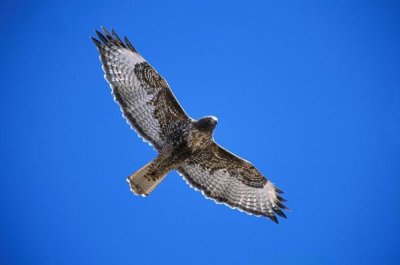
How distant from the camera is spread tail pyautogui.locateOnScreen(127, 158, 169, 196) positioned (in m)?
7.52

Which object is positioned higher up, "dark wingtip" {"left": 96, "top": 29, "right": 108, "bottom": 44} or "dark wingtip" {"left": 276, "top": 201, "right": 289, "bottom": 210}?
"dark wingtip" {"left": 276, "top": 201, "right": 289, "bottom": 210}

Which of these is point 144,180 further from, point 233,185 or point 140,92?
point 233,185

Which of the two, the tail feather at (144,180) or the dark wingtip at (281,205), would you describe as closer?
the tail feather at (144,180)

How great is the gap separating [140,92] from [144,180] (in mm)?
1561

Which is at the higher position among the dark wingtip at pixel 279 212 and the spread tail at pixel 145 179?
the dark wingtip at pixel 279 212

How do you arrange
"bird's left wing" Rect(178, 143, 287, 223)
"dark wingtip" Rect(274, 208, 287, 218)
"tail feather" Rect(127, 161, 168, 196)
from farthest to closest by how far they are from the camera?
"dark wingtip" Rect(274, 208, 287, 218) < "bird's left wing" Rect(178, 143, 287, 223) < "tail feather" Rect(127, 161, 168, 196)

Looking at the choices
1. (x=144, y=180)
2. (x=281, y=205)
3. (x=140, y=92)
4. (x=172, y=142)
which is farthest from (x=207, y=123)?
(x=281, y=205)

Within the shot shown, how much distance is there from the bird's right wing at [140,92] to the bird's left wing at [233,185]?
85 cm

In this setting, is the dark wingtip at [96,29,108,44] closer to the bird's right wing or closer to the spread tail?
the bird's right wing

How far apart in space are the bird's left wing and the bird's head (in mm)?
802

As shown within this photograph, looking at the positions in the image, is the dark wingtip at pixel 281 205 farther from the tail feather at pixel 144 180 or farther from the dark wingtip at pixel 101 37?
the dark wingtip at pixel 101 37

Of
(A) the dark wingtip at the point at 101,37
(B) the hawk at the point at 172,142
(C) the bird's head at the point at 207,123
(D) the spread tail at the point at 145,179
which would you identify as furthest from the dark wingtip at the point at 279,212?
(A) the dark wingtip at the point at 101,37

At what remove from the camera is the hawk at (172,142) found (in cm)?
763

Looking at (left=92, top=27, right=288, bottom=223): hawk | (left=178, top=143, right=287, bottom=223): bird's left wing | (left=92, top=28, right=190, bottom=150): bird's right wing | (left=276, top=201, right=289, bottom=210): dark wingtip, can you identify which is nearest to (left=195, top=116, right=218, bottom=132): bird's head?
(left=92, top=27, right=288, bottom=223): hawk
